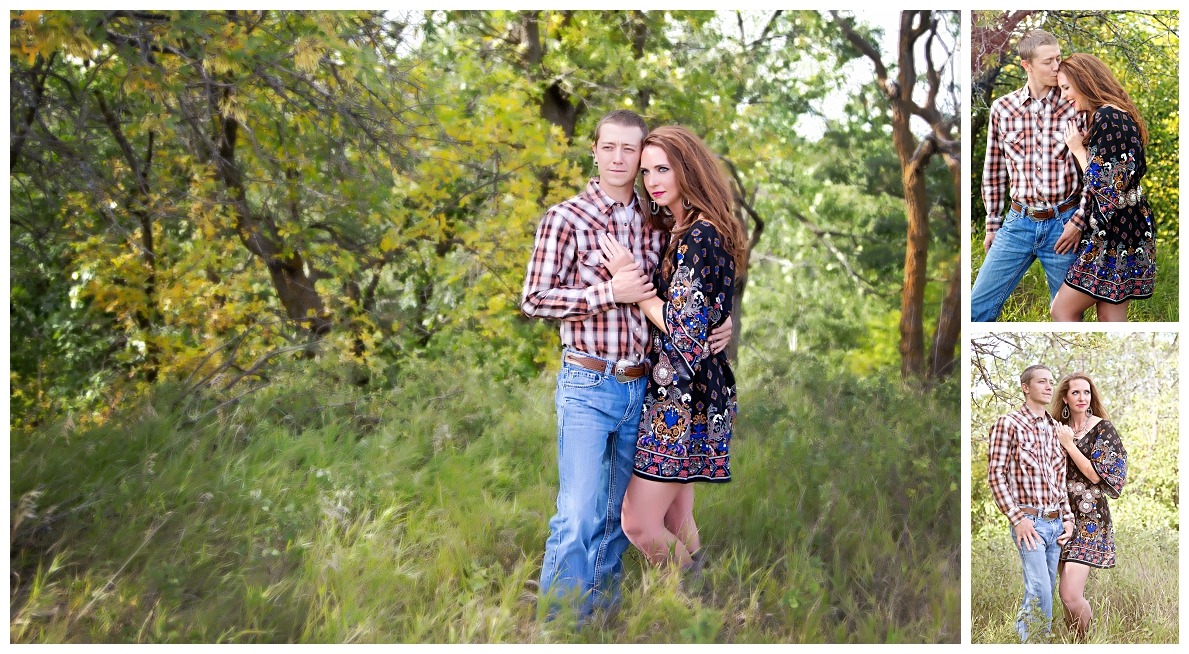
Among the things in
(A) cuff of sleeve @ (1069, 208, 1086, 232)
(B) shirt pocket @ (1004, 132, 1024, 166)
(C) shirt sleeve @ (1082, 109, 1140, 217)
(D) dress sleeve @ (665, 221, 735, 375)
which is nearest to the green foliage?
(A) cuff of sleeve @ (1069, 208, 1086, 232)

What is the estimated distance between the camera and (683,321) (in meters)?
2.35

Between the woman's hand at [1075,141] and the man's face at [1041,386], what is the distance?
A: 0.76m

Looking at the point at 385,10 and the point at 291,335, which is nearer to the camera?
the point at 385,10

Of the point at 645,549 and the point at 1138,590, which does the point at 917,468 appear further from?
the point at 645,549

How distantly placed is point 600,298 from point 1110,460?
6.72 ft

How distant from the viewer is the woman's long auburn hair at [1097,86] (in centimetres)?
272

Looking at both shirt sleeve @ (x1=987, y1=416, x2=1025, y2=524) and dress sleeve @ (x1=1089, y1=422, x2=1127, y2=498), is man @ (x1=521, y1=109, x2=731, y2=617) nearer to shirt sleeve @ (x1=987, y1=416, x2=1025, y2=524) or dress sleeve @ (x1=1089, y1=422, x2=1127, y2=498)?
shirt sleeve @ (x1=987, y1=416, x2=1025, y2=524)

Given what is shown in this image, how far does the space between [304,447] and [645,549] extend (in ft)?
6.90

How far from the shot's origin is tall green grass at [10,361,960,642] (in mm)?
2803

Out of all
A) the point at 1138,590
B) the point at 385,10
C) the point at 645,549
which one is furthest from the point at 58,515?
the point at 1138,590

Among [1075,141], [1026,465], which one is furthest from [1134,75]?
[1026,465]

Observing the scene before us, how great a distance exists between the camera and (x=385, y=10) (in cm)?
425

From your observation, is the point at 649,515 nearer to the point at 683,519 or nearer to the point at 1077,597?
the point at 683,519

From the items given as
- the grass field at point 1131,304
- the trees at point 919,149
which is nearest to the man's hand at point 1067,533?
the grass field at point 1131,304
